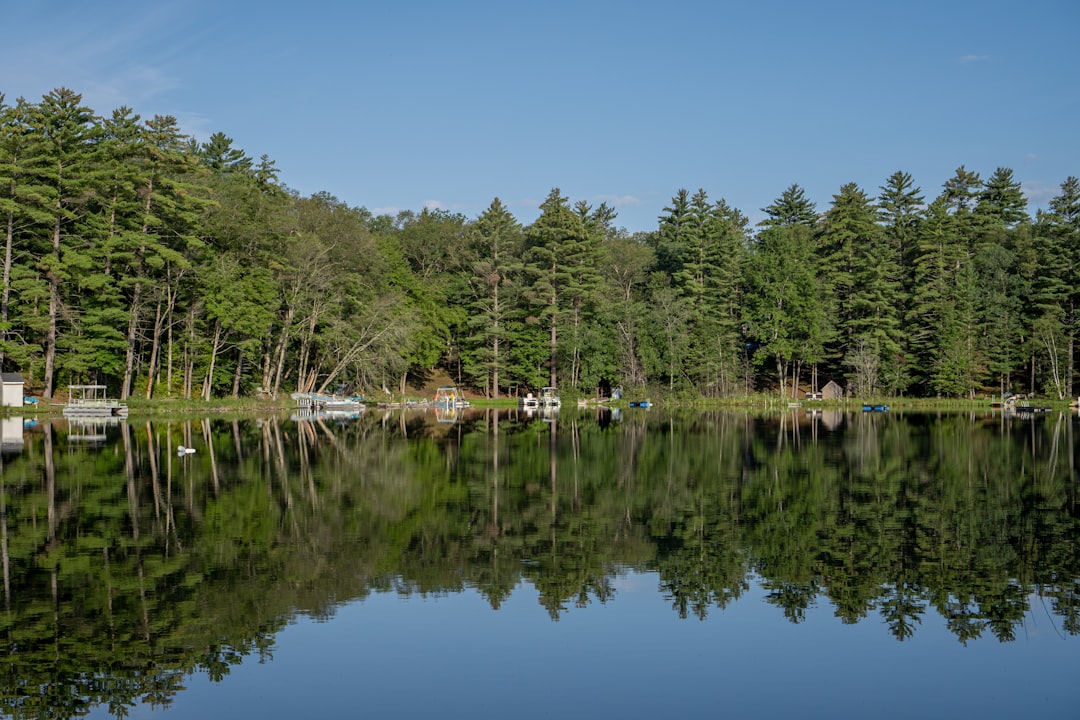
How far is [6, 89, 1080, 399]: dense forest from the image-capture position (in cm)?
5544

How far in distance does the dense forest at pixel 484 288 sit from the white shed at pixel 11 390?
157 cm

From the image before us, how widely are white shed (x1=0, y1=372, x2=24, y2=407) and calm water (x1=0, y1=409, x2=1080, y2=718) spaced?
88.0 ft

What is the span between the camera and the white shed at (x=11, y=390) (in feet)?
171

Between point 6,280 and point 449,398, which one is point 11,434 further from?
point 449,398

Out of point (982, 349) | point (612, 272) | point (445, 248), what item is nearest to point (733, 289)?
point (612, 272)

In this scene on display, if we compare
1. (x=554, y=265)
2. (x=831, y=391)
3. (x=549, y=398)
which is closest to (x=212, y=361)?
(x=549, y=398)

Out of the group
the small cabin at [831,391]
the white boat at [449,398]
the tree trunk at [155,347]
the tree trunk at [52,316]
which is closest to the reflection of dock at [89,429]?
the tree trunk at [52,316]

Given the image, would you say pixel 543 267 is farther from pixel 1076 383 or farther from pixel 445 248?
pixel 1076 383

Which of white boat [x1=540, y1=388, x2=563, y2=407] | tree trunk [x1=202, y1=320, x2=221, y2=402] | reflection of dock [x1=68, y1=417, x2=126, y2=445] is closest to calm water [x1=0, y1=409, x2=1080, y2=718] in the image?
reflection of dock [x1=68, y1=417, x2=126, y2=445]

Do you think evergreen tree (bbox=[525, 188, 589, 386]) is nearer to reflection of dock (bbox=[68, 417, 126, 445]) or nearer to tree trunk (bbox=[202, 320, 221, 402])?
tree trunk (bbox=[202, 320, 221, 402])

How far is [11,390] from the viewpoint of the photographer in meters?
52.4

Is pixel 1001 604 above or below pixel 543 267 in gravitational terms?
below

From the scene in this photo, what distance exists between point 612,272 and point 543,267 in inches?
482

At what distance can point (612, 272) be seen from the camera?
91.1 m
